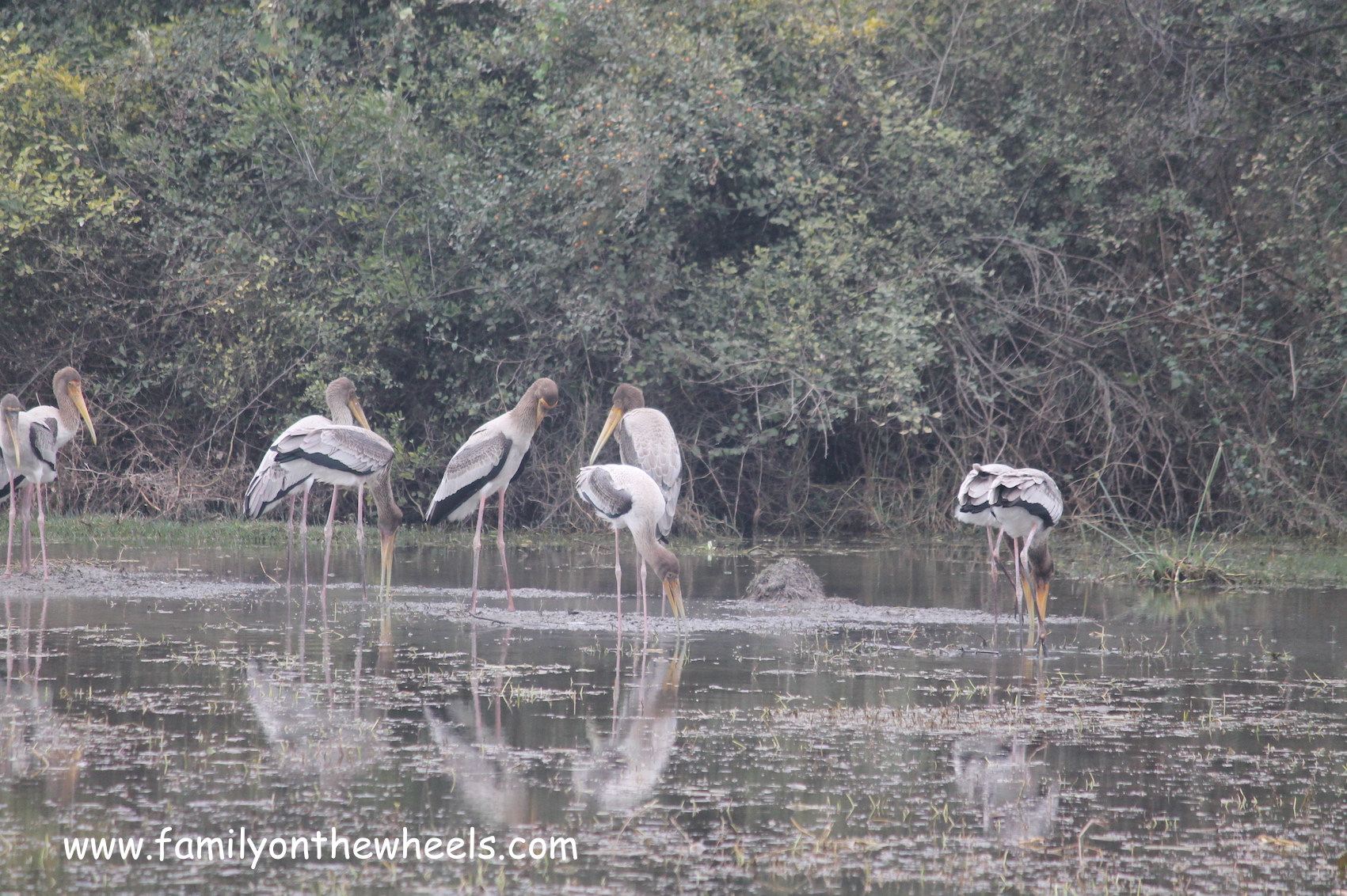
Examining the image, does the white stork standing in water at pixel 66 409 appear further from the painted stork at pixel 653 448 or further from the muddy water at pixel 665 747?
the painted stork at pixel 653 448

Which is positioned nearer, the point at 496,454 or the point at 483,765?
the point at 483,765

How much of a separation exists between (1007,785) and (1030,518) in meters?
4.44

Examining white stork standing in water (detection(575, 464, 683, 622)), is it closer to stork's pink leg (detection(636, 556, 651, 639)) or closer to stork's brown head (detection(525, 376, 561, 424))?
stork's pink leg (detection(636, 556, 651, 639))

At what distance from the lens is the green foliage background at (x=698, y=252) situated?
14570 millimetres

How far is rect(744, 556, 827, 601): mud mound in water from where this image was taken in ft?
33.5

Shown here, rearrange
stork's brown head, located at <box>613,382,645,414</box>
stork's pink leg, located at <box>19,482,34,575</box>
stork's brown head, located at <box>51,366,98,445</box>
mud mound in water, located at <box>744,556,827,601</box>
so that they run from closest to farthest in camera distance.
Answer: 1. mud mound in water, located at <box>744,556,827,601</box>
2. stork's pink leg, located at <box>19,482,34,575</box>
3. stork's brown head, located at <box>51,366,98,445</box>
4. stork's brown head, located at <box>613,382,645,414</box>

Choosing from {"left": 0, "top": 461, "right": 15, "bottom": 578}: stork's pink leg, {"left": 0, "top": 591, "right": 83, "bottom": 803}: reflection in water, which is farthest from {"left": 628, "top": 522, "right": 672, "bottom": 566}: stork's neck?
{"left": 0, "top": 461, "right": 15, "bottom": 578}: stork's pink leg

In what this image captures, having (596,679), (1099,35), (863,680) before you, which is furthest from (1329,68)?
(596,679)

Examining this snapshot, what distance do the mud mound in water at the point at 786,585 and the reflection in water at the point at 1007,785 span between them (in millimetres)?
4332

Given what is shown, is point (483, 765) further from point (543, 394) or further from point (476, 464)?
point (543, 394)

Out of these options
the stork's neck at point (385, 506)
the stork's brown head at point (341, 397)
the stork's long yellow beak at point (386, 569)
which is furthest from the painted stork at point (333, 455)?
the stork's brown head at point (341, 397)

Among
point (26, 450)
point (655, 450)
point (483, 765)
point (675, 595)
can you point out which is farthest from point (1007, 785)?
point (26, 450)

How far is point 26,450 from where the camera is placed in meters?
11.1

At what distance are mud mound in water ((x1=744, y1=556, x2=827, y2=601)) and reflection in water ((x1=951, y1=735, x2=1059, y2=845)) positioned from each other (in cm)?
433
